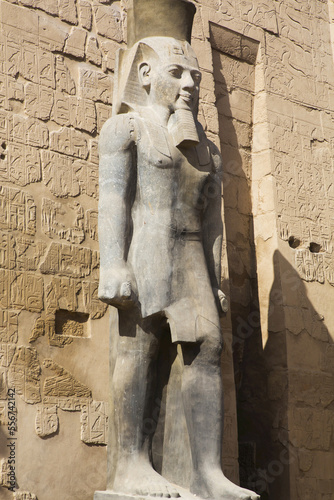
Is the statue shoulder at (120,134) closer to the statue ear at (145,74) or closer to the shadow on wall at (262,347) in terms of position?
the statue ear at (145,74)

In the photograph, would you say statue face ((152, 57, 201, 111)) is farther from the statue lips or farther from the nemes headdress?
the nemes headdress

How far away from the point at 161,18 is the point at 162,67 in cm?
33

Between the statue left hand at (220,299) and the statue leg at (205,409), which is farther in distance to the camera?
the statue left hand at (220,299)

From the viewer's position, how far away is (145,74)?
166 inches

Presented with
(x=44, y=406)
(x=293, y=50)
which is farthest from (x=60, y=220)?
Result: (x=293, y=50)

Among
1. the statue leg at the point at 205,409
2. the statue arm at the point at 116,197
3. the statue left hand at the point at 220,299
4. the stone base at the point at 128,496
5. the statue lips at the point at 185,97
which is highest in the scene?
the statue lips at the point at 185,97

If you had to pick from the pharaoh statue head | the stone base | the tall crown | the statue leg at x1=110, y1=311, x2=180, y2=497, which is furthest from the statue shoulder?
the stone base

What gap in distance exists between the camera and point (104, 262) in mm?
3928

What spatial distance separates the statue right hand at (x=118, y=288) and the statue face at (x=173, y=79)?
91 cm

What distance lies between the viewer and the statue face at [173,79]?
13.5 ft

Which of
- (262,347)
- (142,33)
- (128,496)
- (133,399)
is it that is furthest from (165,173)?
(262,347)

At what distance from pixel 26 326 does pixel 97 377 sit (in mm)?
578

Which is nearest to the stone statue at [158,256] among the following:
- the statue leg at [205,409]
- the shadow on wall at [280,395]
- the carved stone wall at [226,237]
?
the statue leg at [205,409]

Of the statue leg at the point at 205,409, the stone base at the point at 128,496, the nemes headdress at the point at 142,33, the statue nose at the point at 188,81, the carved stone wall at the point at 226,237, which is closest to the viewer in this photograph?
the stone base at the point at 128,496
